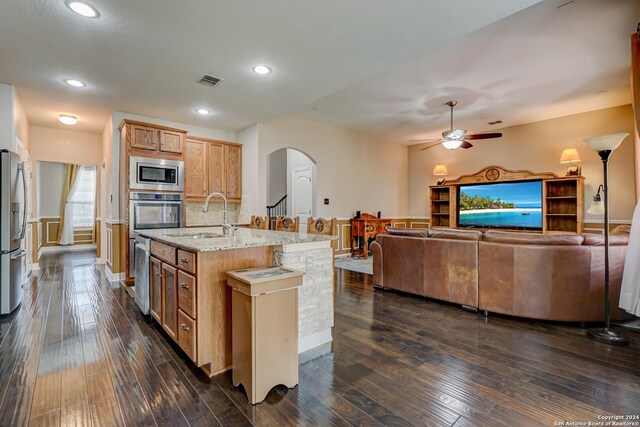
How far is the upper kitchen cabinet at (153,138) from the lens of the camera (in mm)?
4578

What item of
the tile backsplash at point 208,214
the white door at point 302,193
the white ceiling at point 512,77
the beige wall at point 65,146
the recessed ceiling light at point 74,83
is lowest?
the tile backsplash at point 208,214

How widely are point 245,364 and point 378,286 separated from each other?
279 centimetres

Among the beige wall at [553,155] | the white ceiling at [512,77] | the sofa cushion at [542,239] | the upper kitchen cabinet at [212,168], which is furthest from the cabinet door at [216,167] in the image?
the beige wall at [553,155]

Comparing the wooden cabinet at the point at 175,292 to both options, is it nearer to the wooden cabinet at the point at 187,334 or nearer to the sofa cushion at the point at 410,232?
the wooden cabinet at the point at 187,334

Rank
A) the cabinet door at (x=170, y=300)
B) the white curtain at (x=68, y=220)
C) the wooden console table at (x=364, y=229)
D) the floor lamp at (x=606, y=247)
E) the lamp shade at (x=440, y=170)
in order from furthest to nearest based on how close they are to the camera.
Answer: the white curtain at (x=68, y=220) → the lamp shade at (x=440, y=170) → the wooden console table at (x=364, y=229) → the floor lamp at (x=606, y=247) → the cabinet door at (x=170, y=300)

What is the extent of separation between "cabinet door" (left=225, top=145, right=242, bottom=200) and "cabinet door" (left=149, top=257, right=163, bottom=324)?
2.94 m

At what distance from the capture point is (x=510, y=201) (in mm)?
6781

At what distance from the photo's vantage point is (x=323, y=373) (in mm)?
2123

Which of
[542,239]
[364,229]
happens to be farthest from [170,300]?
[364,229]

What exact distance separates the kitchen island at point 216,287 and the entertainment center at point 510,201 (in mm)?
5867

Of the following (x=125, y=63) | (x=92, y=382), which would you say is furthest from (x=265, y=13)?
(x=92, y=382)

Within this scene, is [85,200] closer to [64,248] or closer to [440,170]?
[64,248]

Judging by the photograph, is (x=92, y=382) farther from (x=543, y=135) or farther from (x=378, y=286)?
(x=543, y=135)

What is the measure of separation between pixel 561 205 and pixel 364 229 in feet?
13.5
